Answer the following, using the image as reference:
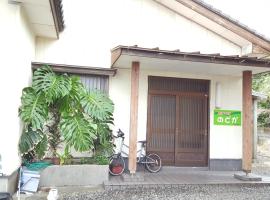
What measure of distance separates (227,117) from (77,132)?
4661 millimetres

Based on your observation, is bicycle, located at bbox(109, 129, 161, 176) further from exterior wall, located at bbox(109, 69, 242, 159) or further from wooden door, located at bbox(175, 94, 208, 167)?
wooden door, located at bbox(175, 94, 208, 167)

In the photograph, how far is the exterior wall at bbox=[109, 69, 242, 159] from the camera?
325 inches

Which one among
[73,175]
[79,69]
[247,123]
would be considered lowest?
[73,175]

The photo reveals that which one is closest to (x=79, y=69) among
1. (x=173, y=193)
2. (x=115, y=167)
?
(x=115, y=167)

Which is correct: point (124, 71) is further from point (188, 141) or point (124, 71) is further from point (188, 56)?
point (188, 141)

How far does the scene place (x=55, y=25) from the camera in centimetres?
692

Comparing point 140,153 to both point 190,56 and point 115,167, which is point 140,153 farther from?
point 190,56

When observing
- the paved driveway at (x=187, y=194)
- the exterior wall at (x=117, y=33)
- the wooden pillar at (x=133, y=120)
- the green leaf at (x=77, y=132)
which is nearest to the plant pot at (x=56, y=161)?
the green leaf at (x=77, y=132)

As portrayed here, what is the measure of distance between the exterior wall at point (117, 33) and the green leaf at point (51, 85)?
123 centimetres

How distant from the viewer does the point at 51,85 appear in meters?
6.49

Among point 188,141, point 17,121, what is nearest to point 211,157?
point 188,141

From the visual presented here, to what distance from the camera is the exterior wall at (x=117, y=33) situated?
8.01 metres

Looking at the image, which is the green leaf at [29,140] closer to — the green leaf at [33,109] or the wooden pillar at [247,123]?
the green leaf at [33,109]

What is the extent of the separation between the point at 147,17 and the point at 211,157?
173 inches
